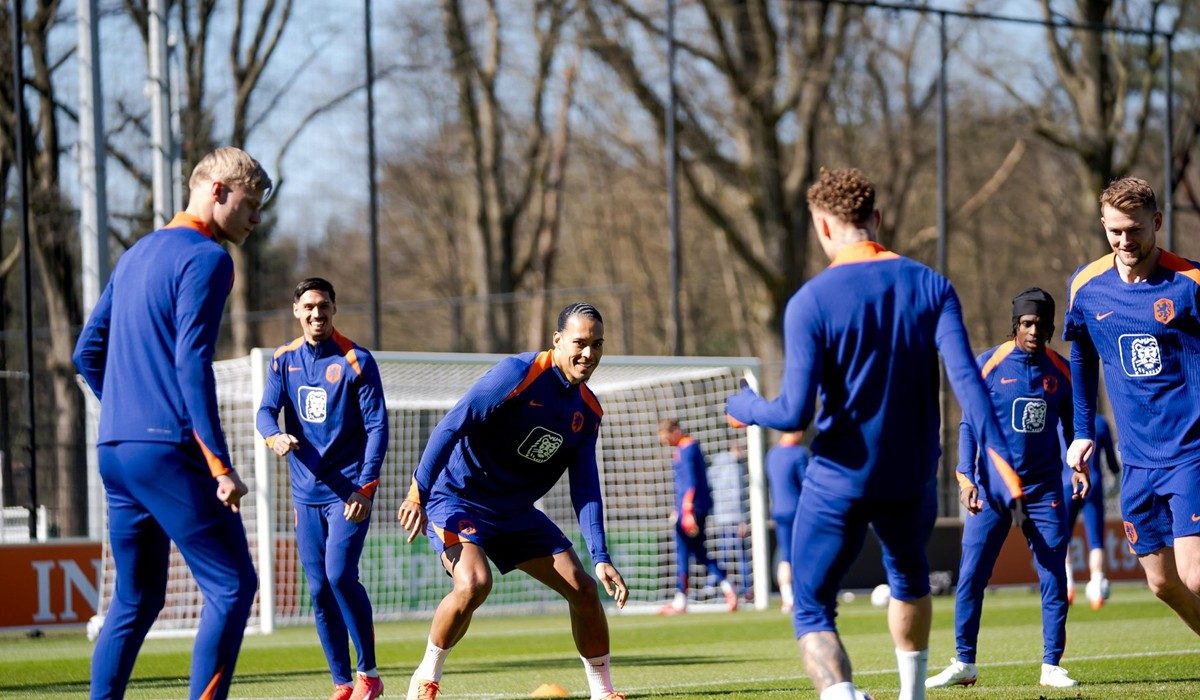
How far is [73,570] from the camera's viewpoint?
49.8ft

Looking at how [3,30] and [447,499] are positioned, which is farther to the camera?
[3,30]

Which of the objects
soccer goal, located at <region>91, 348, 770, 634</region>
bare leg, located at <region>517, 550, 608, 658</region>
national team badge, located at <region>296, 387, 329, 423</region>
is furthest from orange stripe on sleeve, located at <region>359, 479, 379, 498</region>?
soccer goal, located at <region>91, 348, 770, 634</region>

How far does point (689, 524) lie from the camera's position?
1711 centimetres

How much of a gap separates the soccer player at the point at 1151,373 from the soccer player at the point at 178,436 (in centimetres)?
384

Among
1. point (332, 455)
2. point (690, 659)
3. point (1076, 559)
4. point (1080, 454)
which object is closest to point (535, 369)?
point (332, 455)

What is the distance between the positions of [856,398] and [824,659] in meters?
0.87

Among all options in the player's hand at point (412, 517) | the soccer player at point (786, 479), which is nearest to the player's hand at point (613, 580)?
the player's hand at point (412, 517)

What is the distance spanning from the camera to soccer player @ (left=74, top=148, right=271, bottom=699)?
518 cm

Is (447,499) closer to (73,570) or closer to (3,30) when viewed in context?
(73,570)

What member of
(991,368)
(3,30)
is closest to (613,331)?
(3,30)

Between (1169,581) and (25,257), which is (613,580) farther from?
(25,257)

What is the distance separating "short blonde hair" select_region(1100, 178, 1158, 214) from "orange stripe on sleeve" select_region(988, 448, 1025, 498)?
2.07 metres

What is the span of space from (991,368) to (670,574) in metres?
10.3

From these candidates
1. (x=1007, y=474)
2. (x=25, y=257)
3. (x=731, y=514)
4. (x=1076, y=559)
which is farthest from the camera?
(x=1076, y=559)
